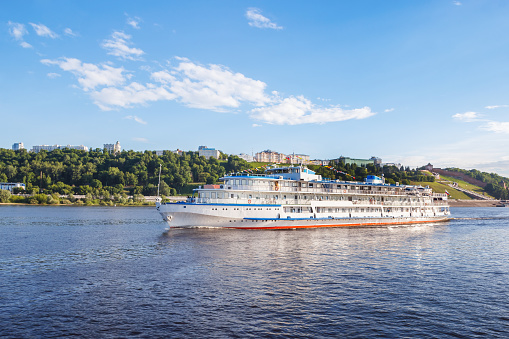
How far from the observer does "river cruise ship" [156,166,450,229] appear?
185 feet

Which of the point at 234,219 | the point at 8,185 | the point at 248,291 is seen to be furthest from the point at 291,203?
the point at 8,185

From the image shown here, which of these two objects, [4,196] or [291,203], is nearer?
[291,203]

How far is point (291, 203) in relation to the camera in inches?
2525

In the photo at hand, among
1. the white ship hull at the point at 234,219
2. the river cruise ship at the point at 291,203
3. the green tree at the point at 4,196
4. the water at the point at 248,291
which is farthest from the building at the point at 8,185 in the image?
the water at the point at 248,291

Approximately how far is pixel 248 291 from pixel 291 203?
40.6 metres

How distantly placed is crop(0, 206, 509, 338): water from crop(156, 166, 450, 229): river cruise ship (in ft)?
41.0

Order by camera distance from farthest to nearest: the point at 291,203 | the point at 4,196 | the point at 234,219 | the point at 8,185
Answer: the point at 8,185 < the point at 4,196 < the point at 291,203 < the point at 234,219

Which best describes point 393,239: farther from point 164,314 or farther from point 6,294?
point 6,294

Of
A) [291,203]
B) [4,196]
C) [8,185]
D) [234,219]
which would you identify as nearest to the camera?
[234,219]

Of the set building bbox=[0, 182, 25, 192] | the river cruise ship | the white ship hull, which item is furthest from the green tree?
the white ship hull

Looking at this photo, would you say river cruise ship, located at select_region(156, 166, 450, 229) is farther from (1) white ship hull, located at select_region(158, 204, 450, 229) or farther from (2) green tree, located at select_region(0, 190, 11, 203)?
(2) green tree, located at select_region(0, 190, 11, 203)

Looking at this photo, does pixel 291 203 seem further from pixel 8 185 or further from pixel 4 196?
pixel 8 185

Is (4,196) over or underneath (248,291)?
over

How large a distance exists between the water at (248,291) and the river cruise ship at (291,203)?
12.5 m
